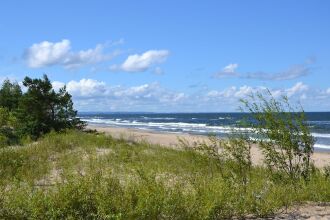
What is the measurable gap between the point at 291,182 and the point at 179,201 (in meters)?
3.69

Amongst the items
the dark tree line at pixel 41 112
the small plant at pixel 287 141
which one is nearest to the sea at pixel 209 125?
the small plant at pixel 287 141

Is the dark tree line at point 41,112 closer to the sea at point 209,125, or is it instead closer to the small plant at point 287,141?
the sea at point 209,125

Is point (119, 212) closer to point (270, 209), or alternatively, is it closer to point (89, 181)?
point (89, 181)

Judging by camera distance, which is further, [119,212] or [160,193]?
[160,193]

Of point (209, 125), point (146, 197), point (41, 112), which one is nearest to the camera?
point (146, 197)

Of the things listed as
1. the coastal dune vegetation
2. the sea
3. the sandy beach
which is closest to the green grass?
the coastal dune vegetation

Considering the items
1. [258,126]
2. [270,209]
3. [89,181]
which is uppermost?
[258,126]

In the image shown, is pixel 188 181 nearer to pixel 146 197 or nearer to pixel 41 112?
pixel 146 197

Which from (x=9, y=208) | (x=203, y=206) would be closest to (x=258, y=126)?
(x=203, y=206)

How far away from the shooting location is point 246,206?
24.6 feet

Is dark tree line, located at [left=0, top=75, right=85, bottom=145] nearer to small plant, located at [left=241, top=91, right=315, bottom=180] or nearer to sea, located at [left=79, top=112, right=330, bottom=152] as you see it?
sea, located at [left=79, top=112, right=330, bottom=152]

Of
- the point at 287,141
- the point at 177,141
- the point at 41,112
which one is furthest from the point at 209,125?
the point at 287,141

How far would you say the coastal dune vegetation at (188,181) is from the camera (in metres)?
6.38

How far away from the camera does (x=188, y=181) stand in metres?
8.60
